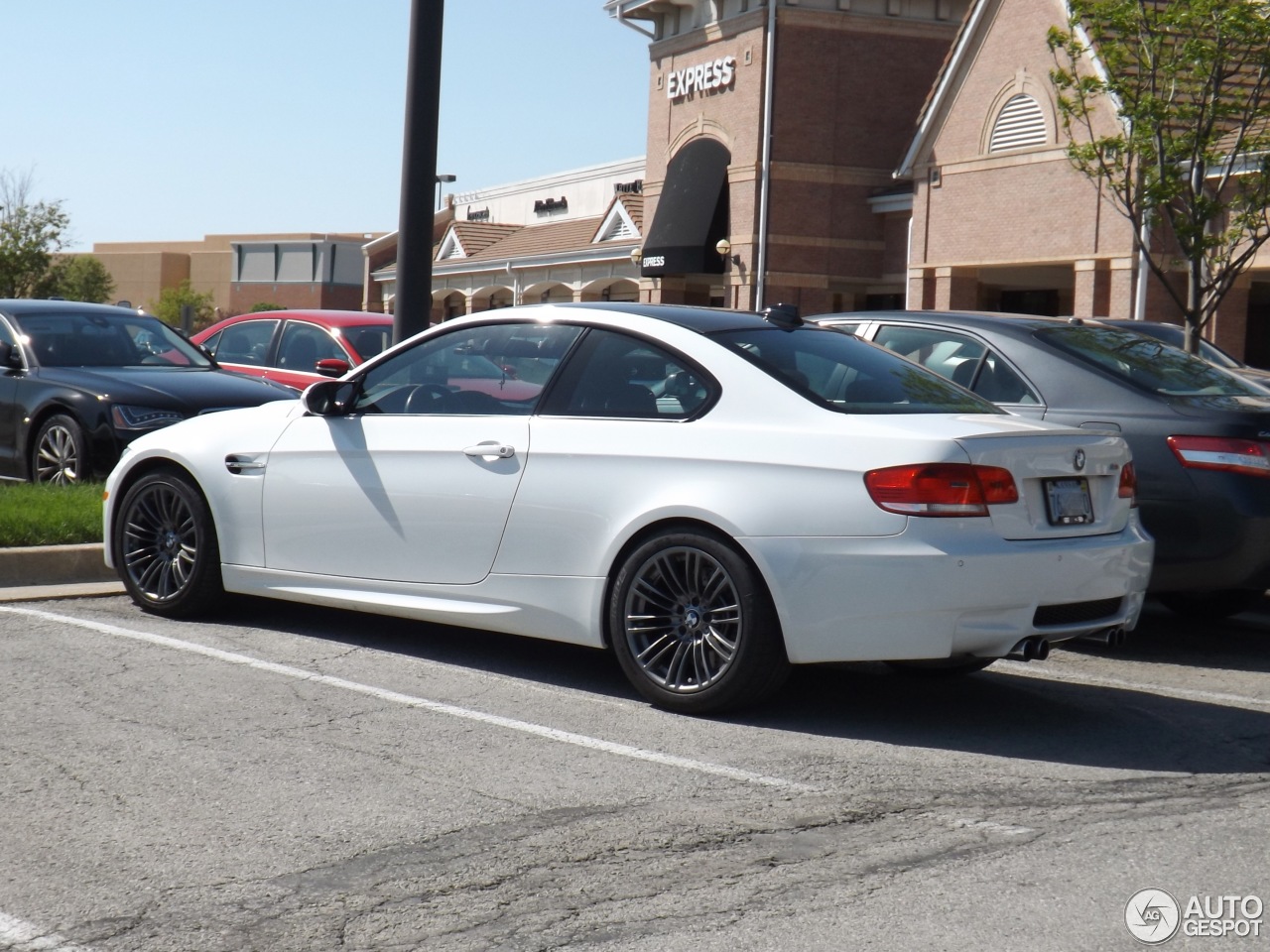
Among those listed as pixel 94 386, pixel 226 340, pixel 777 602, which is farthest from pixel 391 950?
pixel 226 340

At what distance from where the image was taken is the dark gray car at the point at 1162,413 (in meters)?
7.25

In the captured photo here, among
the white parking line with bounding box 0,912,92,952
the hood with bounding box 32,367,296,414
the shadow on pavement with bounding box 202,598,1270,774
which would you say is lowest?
the white parking line with bounding box 0,912,92,952

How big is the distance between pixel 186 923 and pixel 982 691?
12.7 ft

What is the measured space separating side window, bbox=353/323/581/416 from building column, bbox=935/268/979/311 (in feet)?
85.8

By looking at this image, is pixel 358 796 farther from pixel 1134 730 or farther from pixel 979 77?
pixel 979 77

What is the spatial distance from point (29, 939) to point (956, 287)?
98.8 feet

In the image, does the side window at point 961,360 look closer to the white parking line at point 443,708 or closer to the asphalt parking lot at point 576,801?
the asphalt parking lot at point 576,801

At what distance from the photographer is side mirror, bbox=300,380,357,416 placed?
702cm

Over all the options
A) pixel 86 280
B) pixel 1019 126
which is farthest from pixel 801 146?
pixel 86 280

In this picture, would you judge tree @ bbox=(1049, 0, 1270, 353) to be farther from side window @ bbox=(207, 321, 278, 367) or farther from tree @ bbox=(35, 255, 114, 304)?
Answer: tree @ bbox=(35, 255, 114, 304)

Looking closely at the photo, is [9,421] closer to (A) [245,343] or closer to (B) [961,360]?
(A) [245,343]

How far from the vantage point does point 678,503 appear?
5797 millimetres

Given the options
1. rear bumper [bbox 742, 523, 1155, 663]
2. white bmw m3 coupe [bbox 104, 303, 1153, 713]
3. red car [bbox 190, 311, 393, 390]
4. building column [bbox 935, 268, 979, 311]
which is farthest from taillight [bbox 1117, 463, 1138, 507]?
building column [bbox 935, 268, 979, 311]

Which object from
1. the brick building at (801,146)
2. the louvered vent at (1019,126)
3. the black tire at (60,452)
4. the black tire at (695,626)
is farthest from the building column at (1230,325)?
the black tire at (695,626)
